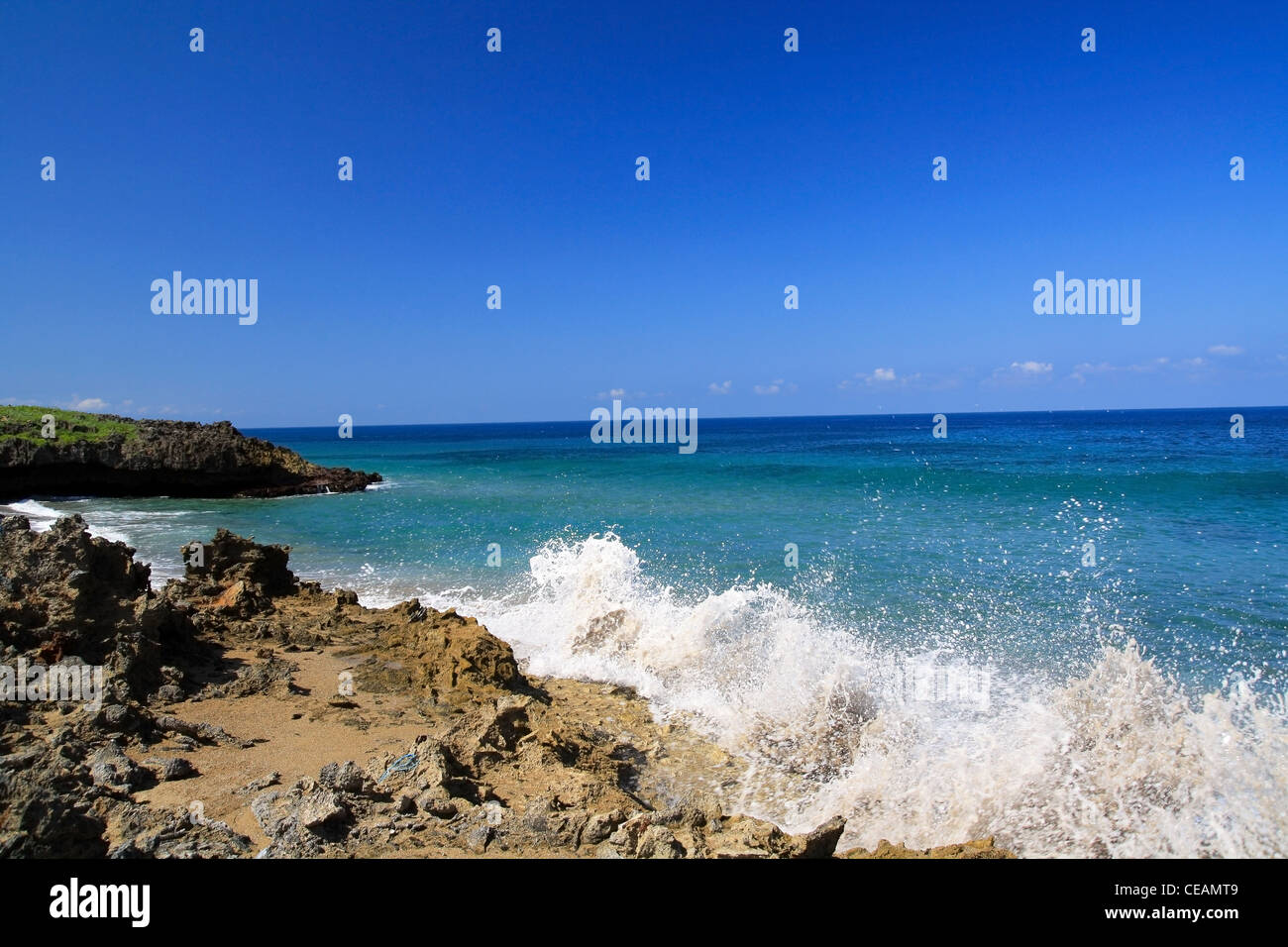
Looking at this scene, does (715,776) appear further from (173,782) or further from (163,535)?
(163,535)

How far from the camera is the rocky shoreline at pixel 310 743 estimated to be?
4.36m

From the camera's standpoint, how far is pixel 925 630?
1138 centimetres

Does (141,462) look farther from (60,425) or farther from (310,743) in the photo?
(310,743)

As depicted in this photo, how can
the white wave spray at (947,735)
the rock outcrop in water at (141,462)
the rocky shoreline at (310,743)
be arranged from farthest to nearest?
the rock outcrop in water at (141,462) → the white wave spray at (947,735) → the rocky shoreline at (310,743)

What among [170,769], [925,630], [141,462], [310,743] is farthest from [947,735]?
[141,462]

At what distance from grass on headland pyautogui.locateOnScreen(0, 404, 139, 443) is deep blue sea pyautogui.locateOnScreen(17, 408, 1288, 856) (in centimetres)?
952

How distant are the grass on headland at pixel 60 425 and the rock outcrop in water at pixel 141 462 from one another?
1.6 inches

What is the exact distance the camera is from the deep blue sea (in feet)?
20.0

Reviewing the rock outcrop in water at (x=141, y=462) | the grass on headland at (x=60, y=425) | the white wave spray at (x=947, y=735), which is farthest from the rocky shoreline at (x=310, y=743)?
the grass on headland at (x=60, y=425)

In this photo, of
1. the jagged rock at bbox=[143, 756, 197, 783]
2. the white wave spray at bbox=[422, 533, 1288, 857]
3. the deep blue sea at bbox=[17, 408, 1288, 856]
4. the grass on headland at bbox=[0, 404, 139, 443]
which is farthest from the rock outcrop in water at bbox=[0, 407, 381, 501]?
the jagged rock at bbox=[143, 756, 197, 783]

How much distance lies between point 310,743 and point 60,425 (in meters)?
41.4

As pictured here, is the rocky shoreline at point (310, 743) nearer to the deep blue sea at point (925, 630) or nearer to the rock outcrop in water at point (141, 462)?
the deep blue sea at point (925, 630)
